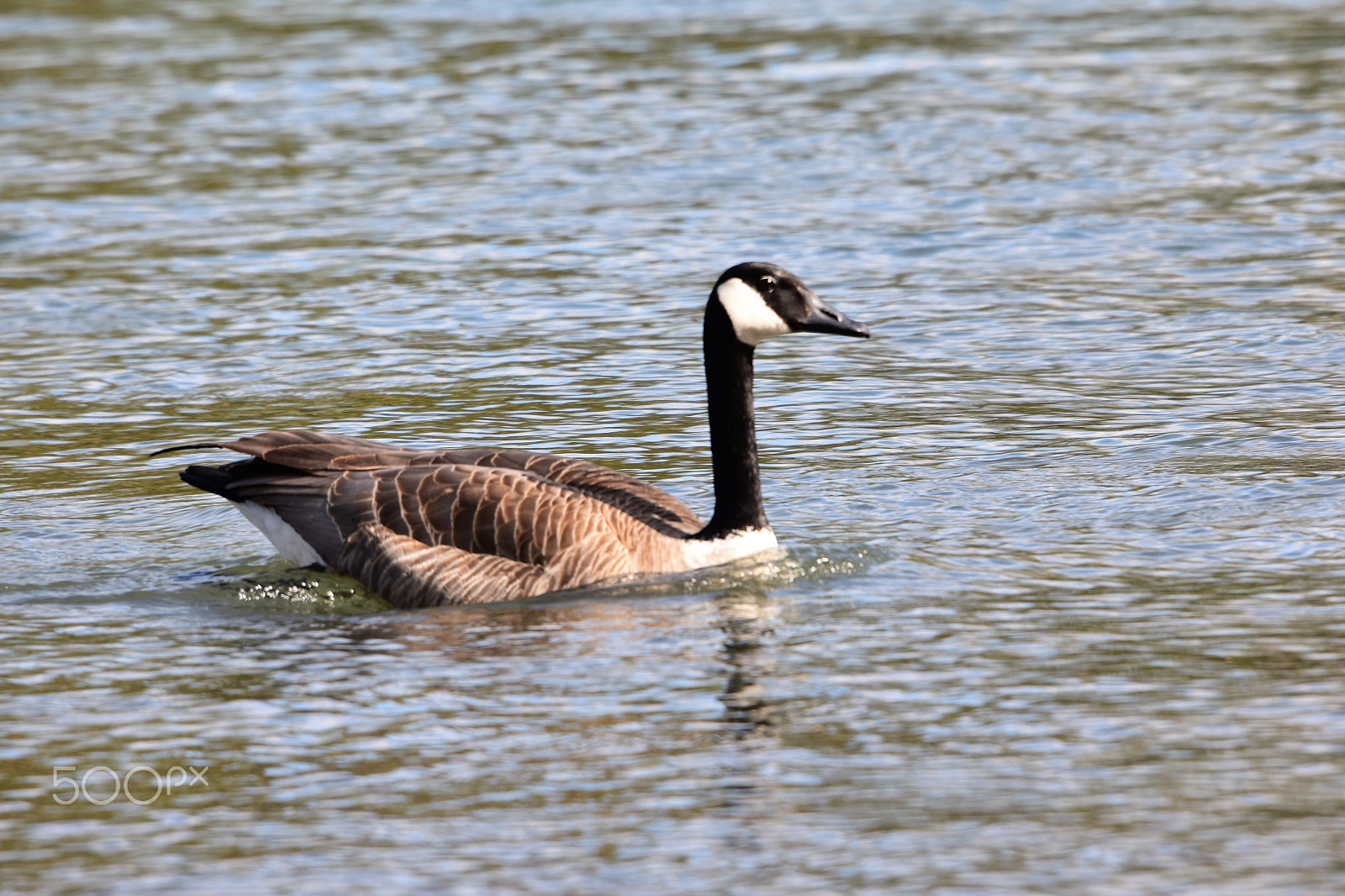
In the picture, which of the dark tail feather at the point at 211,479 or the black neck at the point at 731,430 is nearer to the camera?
the black neck at the point at 731,430

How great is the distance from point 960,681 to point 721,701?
99cm

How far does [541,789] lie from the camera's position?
7.20m

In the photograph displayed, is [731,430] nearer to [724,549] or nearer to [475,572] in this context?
[724,549]

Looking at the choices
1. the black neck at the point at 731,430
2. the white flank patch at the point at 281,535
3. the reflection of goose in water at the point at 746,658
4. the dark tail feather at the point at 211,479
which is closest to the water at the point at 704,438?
the reflection of goose in water at the point at 746,658

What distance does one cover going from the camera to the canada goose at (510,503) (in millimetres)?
9727

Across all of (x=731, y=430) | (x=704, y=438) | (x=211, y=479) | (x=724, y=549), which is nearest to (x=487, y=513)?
(x=724, y=549)

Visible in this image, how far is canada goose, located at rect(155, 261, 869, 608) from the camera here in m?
9.73

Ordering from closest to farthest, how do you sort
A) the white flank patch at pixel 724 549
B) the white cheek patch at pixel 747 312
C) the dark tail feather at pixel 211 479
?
the white flank patch at pixel 724 549 → the white cheek patch at pixel 747 312 → the dark tail feather at pixel 211 479

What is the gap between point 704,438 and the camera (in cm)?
1256

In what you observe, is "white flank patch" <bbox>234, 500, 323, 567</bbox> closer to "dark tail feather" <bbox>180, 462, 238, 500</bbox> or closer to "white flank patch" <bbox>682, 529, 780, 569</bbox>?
"dark tail feather" <bbox>180, 462, 238, 500</bbox>

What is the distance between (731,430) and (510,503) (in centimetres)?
119

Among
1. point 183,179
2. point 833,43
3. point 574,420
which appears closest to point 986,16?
point 833,43

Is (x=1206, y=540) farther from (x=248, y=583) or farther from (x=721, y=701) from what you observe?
(x=248, y=583)

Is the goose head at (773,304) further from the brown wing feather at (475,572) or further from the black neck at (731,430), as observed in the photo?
the brown wing feather at (475,572)
